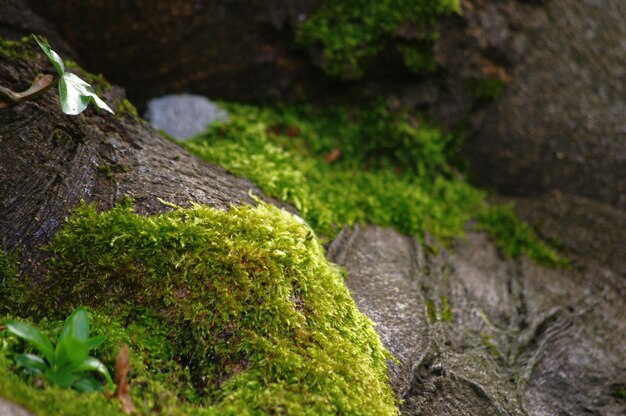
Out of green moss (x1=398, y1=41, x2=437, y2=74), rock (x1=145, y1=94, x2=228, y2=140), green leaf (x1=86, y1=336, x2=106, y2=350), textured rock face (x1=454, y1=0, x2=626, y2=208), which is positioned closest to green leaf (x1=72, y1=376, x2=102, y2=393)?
green leaf (x1=86, y1=336, x2=106, y2=350)

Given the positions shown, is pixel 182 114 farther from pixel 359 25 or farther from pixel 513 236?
pixel 513 236

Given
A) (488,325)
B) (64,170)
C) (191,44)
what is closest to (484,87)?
(488,325)

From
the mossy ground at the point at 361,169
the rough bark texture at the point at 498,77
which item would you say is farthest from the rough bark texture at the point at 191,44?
the mossy ground at the point at 361,169

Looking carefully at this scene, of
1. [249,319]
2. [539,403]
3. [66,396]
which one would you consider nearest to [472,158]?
[539,403]

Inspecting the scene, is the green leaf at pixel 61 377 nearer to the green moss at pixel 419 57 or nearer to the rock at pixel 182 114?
the rock at pixel 182 114

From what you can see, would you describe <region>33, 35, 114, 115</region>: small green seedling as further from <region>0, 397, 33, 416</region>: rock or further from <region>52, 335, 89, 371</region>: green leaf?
<region>0, 397, 33, 416</region>: rock

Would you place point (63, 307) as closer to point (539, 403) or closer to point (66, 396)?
point (66, 396)
